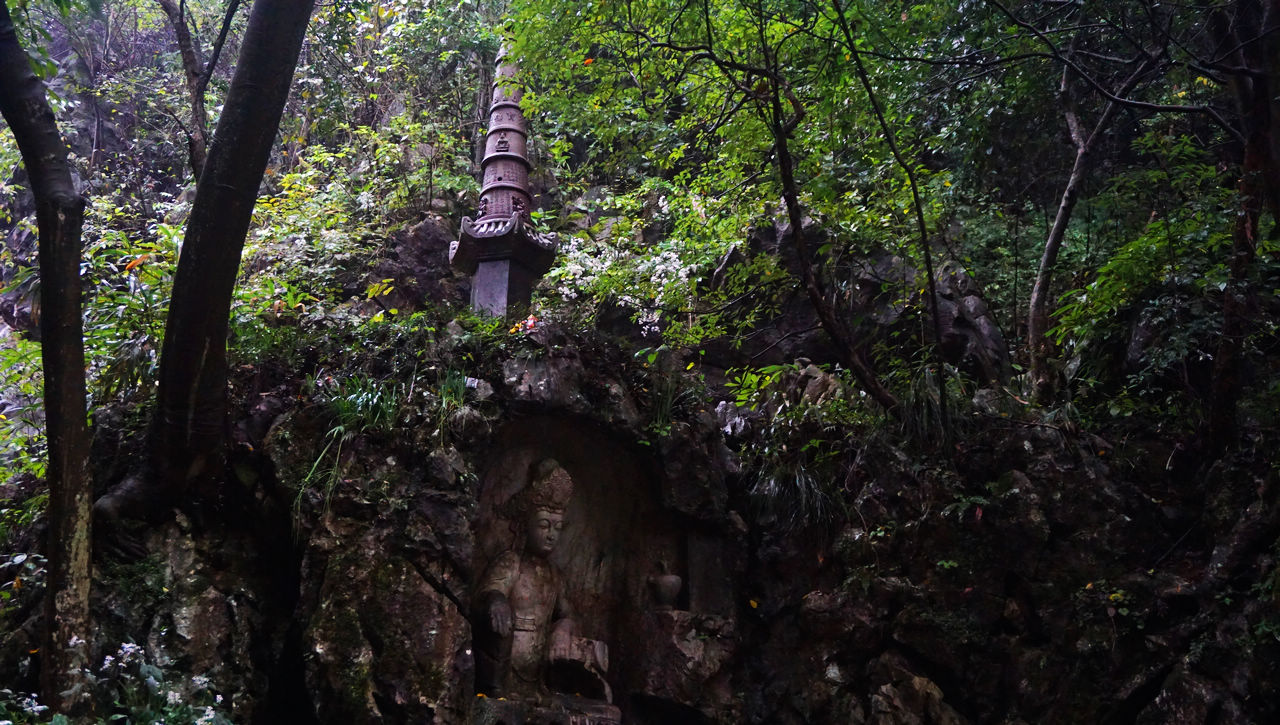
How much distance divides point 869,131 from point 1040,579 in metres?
3.83

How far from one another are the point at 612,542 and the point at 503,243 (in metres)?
2.69

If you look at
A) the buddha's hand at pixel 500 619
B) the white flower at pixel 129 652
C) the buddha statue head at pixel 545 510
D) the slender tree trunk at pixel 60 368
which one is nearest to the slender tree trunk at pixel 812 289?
the buddha statue head at pixel 545 510

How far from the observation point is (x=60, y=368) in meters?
3.98

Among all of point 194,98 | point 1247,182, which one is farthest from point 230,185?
point 1247,182

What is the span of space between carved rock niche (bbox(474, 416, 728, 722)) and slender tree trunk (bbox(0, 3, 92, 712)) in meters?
2.34

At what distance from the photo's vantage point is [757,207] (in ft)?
24.9

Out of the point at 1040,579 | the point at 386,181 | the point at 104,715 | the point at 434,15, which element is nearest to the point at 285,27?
the point at 104,715

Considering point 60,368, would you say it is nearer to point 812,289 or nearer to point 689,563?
point 689,563

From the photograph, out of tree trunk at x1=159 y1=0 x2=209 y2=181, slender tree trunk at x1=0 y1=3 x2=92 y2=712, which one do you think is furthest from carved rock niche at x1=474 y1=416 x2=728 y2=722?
tree trunk at x1=159 y1=0 x2=209 y2=181

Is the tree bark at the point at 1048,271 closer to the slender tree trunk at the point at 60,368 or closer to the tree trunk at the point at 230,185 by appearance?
the tree trunk at the point at 230,185

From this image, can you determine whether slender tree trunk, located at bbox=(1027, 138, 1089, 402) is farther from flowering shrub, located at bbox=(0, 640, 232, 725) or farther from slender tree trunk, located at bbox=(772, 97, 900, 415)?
flowering shrub, located at bbox=(0, 640, 232, 725)

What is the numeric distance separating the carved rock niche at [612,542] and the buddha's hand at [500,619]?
0.34 meters

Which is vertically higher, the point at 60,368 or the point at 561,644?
the point at 60,368

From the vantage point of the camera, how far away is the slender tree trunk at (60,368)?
3910 mm
